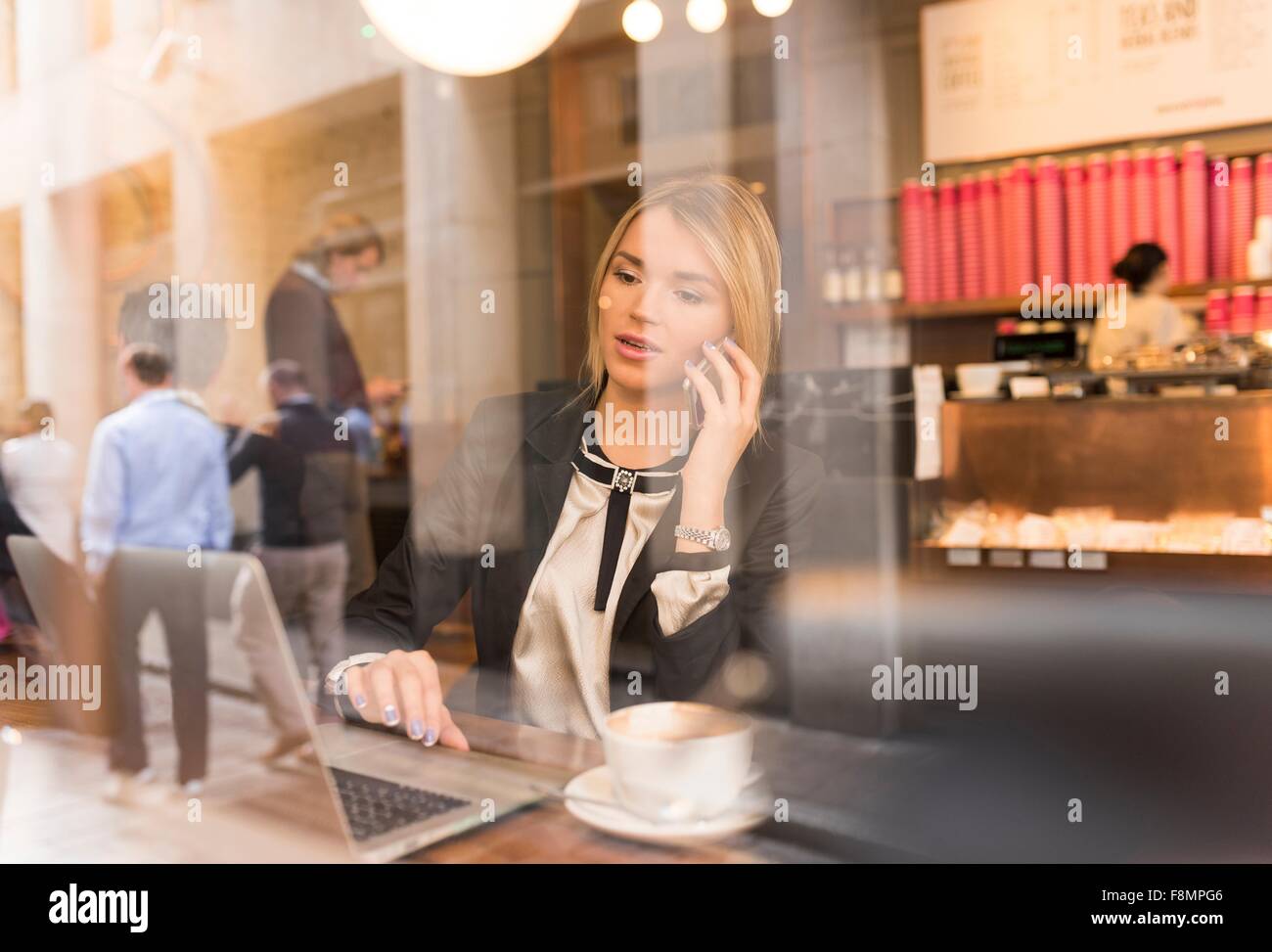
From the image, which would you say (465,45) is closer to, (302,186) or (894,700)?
(302,186)

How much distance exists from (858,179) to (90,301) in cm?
186

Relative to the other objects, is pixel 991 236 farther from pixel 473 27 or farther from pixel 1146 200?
pixel 473 27

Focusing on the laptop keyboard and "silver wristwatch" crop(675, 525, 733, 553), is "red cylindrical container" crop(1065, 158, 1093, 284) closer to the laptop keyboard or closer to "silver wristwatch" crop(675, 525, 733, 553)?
"silver wristwatch" crop(675, 525, 733, 553)

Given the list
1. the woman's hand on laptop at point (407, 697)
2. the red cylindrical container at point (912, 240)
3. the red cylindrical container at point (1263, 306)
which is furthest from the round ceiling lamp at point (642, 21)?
the red cylindrical container at point (1263, 306)

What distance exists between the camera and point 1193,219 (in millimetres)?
2623

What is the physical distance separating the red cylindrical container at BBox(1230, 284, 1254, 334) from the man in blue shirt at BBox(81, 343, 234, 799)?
2.42 m

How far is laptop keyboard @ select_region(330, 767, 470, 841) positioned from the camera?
0.85 m

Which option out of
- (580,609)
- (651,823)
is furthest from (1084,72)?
(651,823)

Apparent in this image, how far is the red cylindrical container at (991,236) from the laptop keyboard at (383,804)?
95.9 inches

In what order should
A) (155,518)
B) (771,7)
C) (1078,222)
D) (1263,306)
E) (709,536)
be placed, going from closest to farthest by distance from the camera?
1. (709,536)
2. (155,518)
3. (771,7)
4. (1263,306)
5. (1078,222)

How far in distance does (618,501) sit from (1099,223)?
1.99m

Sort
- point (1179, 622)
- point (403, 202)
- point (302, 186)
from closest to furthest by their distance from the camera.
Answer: point (1179, 622)
point (302, 186)
point (403, 202)

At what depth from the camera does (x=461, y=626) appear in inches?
54.5
